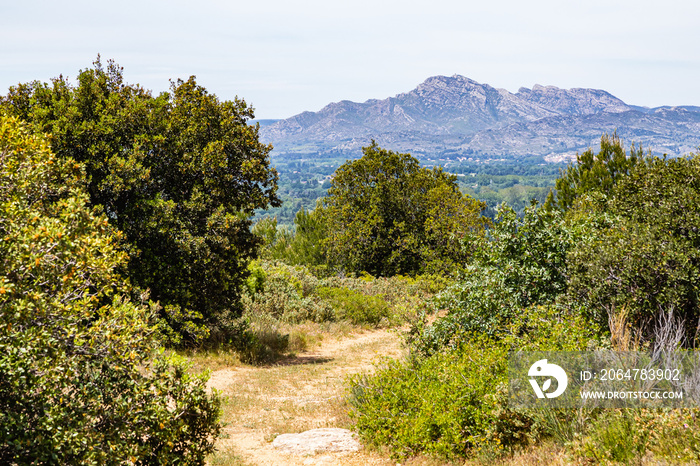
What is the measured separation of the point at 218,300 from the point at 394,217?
1934cm

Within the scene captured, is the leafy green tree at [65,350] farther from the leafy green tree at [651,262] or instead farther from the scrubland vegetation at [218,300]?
the leafy green tree at [651,262]

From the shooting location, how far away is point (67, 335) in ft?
15.1

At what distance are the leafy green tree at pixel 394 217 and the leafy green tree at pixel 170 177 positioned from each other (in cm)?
1658

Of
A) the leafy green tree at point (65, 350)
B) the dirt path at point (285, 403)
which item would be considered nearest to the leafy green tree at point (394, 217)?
the dirt path at point (285, 403)

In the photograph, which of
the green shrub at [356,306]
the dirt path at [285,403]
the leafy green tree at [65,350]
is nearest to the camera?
the leafy green tree at [65,350]

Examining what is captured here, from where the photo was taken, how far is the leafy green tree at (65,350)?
4270mm

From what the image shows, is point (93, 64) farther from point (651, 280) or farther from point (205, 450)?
point (651, 280)

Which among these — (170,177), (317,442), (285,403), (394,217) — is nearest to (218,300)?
(170,177)

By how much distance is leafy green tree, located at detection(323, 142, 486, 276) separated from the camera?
30.1 metres

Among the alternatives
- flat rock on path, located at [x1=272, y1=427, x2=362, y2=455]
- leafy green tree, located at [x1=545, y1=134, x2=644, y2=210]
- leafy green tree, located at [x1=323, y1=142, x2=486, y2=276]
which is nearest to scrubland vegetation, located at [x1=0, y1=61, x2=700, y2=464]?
flat rock on path, located at [x1=272, y1=427, x2=362, y2=455]

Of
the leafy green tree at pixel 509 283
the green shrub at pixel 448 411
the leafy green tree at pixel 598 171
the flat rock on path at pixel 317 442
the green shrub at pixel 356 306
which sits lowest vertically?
the green shrub at pixel 356 306

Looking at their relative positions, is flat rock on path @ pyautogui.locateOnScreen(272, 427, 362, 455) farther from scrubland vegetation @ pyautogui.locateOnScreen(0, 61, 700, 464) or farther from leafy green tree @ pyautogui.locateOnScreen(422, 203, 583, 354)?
leafy green tree @ pyautogui.locateOnScreen(422, 203, 583, 354)

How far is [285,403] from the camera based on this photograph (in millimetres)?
10852

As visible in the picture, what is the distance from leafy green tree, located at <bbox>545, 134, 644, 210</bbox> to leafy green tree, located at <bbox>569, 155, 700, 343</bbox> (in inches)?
831
